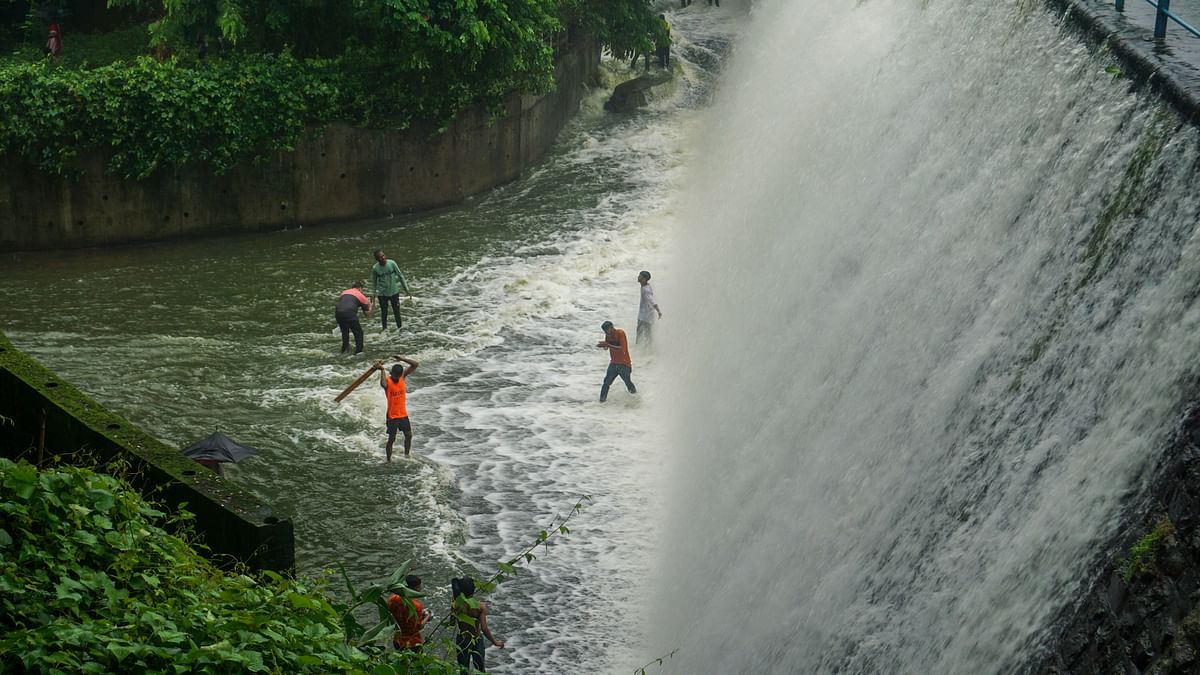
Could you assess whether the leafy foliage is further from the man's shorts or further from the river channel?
the man's shorts

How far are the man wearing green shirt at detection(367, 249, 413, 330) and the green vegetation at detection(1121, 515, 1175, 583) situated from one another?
1347 centimetres

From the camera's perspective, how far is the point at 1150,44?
1040 cm

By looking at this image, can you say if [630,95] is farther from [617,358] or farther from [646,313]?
[617,358]

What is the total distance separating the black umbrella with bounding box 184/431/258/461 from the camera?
13.6 m

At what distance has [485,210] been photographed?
84.6ft

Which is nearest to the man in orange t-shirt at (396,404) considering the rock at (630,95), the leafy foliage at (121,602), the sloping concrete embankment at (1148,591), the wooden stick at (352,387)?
the wooden stick at (352,387)

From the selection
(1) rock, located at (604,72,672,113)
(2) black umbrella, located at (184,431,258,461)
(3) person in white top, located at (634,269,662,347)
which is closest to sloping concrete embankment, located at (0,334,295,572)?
(2) black umbrella, located at (184,431,258,461)

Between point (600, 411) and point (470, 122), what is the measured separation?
10336mm

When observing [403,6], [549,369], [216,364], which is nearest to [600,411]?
[549,369]

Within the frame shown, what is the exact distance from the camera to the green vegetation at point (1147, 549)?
670 cm

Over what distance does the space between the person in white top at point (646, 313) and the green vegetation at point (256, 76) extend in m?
7.07

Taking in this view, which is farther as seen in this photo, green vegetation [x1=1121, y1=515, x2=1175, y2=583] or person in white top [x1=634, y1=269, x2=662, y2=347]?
person in white top [x1=634, y1=269, x2=662, y2=347]

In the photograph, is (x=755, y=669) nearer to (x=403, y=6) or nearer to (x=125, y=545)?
(x=125, y=545)

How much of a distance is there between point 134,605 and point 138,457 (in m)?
4.86
